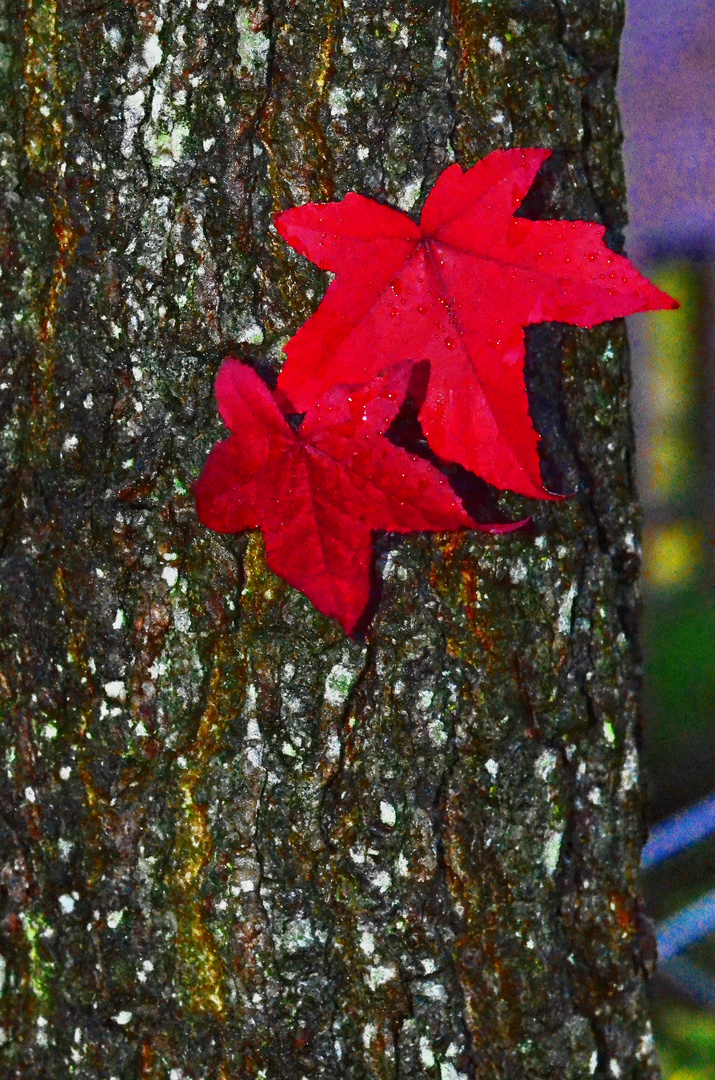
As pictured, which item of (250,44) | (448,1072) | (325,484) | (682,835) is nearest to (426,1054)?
(448,1072)

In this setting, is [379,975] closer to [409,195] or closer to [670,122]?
[409,195]

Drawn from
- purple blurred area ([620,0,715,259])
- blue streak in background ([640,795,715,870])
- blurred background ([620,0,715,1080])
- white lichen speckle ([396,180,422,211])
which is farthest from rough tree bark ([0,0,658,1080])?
purple blurred area ([620,0,715,259])

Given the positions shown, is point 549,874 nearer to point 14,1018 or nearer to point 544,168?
point 14,1018

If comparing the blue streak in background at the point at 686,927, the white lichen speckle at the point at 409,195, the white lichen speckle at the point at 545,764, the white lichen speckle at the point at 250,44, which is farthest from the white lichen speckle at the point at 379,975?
the blue streak in background at the point at 686,927

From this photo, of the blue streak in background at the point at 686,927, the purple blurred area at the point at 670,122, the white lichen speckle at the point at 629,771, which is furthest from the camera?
the purple blurred area at the point at 670,122

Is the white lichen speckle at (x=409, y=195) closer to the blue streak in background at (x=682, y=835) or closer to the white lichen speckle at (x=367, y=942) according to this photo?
the white lichen speckle at (x=367, y=942)
